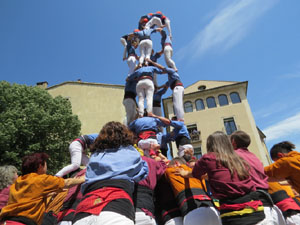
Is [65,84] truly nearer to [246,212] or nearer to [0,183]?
[0,183]

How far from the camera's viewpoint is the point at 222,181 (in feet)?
6.99

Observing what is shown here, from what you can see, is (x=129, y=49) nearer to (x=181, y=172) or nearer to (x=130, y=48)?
(x=130, y=48)

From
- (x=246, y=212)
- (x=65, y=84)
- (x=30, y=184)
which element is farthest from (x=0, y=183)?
(x=65, y=84)

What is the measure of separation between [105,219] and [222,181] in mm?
1106

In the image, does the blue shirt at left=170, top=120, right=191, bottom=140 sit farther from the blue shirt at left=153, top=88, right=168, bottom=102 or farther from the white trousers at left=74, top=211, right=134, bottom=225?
the white trousers at left=74, top=211, right=134, bottom=225

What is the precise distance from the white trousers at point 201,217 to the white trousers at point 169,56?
207 inches

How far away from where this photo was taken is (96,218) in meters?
1.63

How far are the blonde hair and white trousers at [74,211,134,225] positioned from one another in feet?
3.55

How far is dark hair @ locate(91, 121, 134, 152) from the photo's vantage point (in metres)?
2.23

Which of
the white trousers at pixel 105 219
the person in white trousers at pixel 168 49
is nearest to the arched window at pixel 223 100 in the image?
the person in white trousers at pixel 168 49

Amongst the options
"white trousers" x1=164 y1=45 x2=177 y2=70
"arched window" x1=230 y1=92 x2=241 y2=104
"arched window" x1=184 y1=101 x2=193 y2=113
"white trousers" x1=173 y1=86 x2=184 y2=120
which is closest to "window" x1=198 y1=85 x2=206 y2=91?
"arched window" x1=184 y1=101 x2=193 y2=113

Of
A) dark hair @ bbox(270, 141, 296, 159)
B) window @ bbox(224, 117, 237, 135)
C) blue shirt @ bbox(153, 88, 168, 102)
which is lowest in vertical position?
dark hair @ bbox(270, 141, 296, 159)

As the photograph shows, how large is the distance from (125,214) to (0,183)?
2470mm

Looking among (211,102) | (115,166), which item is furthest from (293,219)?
(211,102)
